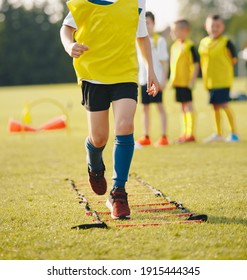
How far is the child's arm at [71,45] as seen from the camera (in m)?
4.43

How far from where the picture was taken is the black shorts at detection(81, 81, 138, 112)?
185 inches

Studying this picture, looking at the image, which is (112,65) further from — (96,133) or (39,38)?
(39,38)

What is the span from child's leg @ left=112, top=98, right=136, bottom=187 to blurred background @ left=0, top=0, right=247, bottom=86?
62.8m

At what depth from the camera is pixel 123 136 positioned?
4.68 meters

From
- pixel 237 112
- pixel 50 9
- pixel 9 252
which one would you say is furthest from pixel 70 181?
pixel 50 9

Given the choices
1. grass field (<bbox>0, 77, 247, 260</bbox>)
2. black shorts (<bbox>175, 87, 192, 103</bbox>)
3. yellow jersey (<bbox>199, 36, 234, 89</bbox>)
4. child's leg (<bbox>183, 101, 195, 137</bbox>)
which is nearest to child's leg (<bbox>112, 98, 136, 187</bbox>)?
grass field (<bbox>0, 77, 247, 260</bbox>)

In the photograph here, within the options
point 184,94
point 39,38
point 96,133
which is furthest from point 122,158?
point 39,38

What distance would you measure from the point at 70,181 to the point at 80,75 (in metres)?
1.83

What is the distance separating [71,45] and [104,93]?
478 mm

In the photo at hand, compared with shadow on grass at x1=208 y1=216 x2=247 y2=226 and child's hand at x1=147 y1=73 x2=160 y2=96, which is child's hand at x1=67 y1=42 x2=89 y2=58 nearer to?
child's hand at x1=147 y1=73 x2=160 y2=96

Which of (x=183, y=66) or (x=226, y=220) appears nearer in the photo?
(x=226, y=220)

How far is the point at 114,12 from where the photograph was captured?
472 centimetres

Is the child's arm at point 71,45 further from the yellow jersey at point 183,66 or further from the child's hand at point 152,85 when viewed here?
the yellow jersey at point 183,66
